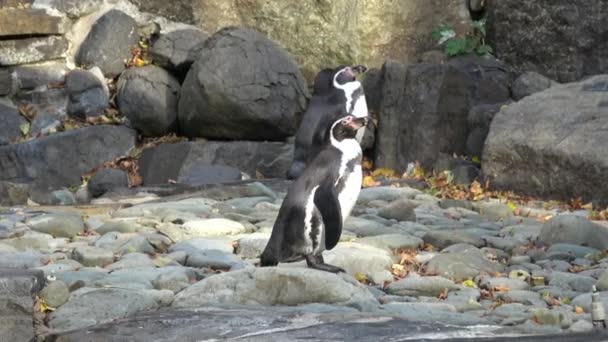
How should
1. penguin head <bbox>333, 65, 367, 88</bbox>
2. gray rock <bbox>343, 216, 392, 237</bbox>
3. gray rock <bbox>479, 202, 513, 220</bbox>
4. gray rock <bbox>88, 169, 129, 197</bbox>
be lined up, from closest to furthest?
gray rock <bbox>343, 216, 392, 237</bbox>, gray rock <bbox>479, 202, 513, 220</bbox>, gray rock <bbox>88, 169, 129, 197</bbox>, penguin head <bbox>333, 65, 367, 88</bbox>

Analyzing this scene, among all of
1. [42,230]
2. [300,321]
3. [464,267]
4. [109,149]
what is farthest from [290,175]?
[300,321]

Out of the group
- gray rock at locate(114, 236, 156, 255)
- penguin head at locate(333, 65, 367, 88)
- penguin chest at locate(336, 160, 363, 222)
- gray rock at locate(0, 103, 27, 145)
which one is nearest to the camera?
penguin chest at locate(336, 160, 363, 222)

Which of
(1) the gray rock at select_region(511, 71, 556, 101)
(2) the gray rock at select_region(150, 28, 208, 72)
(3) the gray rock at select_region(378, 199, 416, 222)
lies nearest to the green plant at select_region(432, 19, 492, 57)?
(1) the gray rock at select_region(511, 71, 556, 101)

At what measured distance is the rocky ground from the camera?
5.98 m

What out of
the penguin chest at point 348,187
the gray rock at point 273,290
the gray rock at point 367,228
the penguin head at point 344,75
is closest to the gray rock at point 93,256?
the gray rock at point 273,290

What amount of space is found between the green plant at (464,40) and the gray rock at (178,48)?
8.64ft

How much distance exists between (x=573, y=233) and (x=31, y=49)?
7196mm

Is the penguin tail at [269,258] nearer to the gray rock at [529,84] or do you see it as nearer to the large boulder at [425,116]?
the large boulder at [425,116]

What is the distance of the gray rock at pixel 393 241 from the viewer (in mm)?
8312

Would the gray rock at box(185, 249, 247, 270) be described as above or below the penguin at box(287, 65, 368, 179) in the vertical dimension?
below

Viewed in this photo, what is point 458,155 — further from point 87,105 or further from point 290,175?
point 87,105

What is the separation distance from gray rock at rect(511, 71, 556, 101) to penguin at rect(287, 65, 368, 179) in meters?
1.83

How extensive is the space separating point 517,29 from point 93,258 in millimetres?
7470

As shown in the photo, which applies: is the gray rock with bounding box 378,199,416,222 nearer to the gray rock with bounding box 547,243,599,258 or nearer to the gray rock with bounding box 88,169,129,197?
the gray rock with bounding box 547,243,599,258
